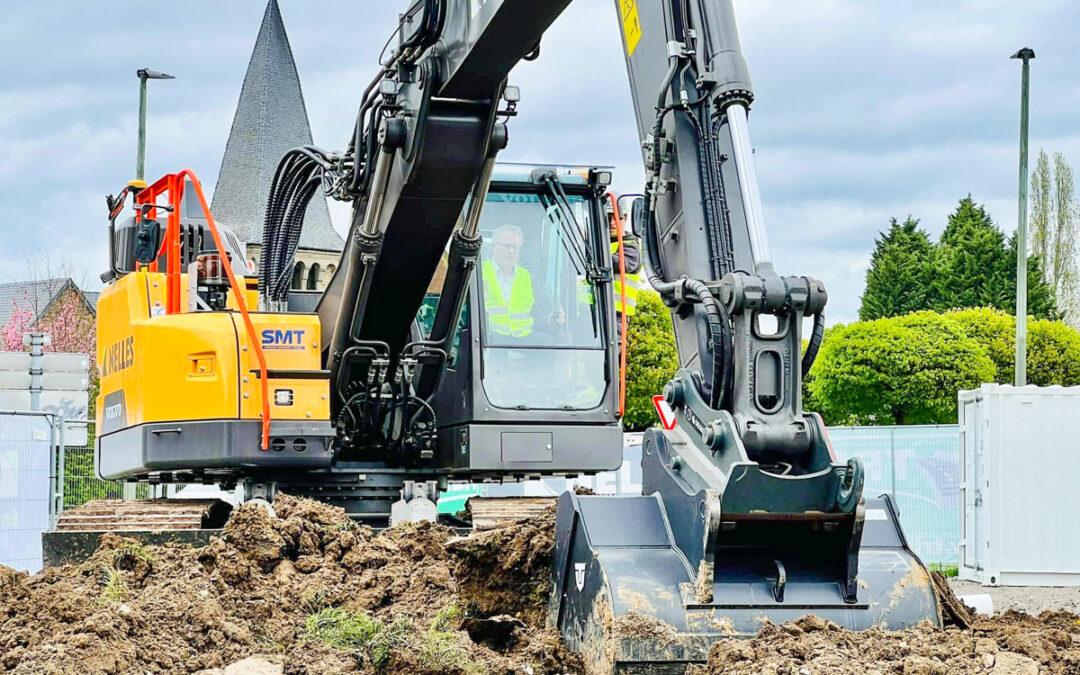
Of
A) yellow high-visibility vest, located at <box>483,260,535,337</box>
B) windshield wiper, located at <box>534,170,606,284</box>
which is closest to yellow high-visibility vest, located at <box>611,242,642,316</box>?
windshield wiper, located at <box>534,170,606,284</box>

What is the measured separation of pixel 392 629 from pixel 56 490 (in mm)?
10110

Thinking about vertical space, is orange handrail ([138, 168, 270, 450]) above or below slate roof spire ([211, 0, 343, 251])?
below

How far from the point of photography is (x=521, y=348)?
8.84 meters

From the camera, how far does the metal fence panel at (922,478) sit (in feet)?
58.3

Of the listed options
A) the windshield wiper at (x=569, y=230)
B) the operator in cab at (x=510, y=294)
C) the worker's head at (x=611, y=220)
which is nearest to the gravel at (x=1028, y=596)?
the worker's head at (x=611, y=220)

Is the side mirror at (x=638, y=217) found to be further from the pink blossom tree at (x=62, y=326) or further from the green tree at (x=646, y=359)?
the green tree at (x=646, y=359)

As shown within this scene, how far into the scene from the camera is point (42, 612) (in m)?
6.21

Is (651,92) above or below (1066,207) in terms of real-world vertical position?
below

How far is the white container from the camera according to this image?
1447 centimetres

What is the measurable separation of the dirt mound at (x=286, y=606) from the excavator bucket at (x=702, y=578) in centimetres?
38

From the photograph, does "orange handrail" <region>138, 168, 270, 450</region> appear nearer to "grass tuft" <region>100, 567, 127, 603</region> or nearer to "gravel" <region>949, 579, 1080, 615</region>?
"grass tuft" <region>100, 567, 127, 603</region>

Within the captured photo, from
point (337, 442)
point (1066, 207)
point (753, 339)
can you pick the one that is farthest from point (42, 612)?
point (1066, 207)

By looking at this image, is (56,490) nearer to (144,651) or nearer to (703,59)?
(144,651)

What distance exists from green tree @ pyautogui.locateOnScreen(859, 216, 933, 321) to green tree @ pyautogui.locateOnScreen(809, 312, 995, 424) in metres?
13.8
